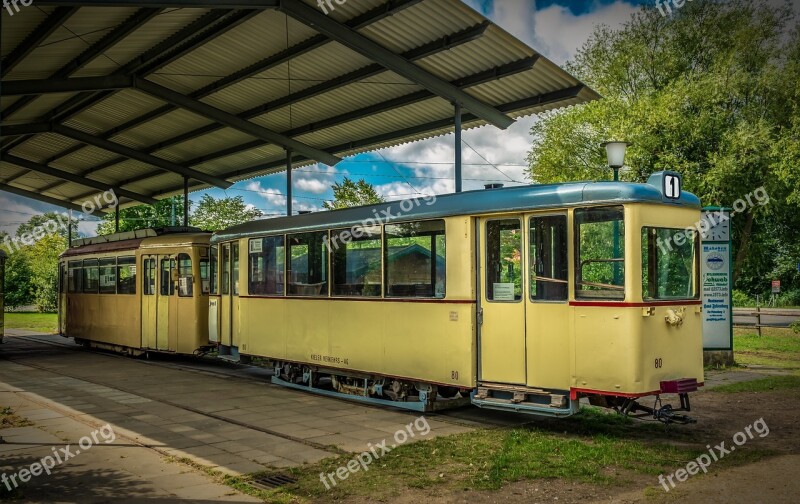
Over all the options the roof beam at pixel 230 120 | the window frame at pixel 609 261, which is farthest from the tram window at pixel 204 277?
the window frame at pixel 609 261

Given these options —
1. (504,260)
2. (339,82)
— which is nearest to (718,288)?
(504,260)

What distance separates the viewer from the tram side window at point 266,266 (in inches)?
547

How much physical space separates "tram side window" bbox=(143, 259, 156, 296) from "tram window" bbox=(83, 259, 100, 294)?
338 centimetres

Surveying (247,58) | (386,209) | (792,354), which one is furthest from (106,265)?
(792,354)

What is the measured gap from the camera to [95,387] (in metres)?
13.9

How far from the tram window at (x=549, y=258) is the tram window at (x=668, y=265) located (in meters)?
0.99

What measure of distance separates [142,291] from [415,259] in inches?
441

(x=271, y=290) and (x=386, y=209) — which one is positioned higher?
(x=386, y=209)

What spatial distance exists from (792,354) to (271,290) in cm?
1406

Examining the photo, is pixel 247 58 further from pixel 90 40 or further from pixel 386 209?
pixel 386 209

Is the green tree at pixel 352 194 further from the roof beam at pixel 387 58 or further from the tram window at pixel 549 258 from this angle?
the tram window at pixel 549 258

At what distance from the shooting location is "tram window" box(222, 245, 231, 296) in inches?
617

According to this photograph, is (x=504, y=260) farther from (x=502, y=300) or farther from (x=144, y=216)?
(x=144, y=216)

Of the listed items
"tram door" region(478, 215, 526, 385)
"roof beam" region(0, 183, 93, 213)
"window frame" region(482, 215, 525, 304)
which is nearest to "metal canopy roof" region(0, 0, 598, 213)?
"window frame" region(482, 215, 525, 304)
